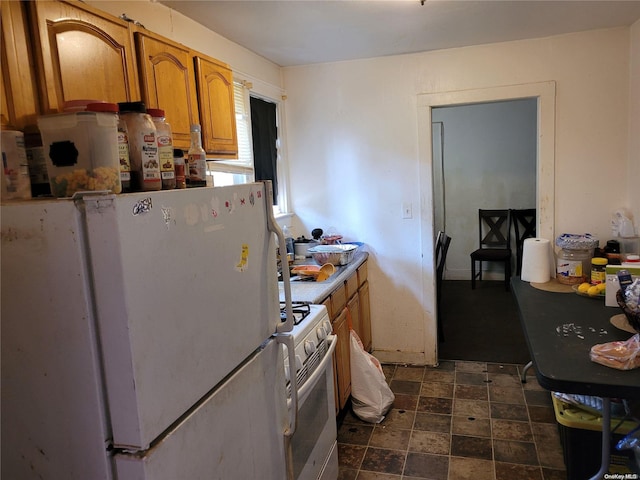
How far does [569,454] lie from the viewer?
1.94m

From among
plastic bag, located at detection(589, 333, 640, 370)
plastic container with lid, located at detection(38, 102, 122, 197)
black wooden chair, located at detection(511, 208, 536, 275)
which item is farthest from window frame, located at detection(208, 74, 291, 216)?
black wooden chair, located at detection(511, 208, 536, 275)

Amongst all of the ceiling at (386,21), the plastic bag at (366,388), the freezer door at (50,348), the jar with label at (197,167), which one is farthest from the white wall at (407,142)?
the freezer door at (50,348)

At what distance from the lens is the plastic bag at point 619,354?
4.98 ft

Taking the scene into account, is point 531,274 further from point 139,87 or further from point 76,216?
point 76,216

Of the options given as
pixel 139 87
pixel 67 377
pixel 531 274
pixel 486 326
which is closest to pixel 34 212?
pixel 67 377

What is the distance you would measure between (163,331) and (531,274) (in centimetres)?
254

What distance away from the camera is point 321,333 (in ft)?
6.39

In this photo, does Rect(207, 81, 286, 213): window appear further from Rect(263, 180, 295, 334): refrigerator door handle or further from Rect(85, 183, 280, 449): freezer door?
Rect(85, 183, 280, 449): freezer door

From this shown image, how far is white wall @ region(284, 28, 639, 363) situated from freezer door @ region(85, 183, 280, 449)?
2228mm

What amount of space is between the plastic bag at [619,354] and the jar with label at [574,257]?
3.95 feet

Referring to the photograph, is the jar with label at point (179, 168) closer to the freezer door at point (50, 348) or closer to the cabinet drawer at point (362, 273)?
the freezer door at point (50, 348)

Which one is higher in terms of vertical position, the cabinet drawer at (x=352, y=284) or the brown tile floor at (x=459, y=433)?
the cabinet drawer at (x=352, y=284)

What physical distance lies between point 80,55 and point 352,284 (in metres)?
2.05

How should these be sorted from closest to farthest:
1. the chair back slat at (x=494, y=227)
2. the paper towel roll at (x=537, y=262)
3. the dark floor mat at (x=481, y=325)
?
the paper towel roll at (x=537, y=262)
the dark floor mat at (x=481, y=325)
the chair back slat at (x=494, y=227)
